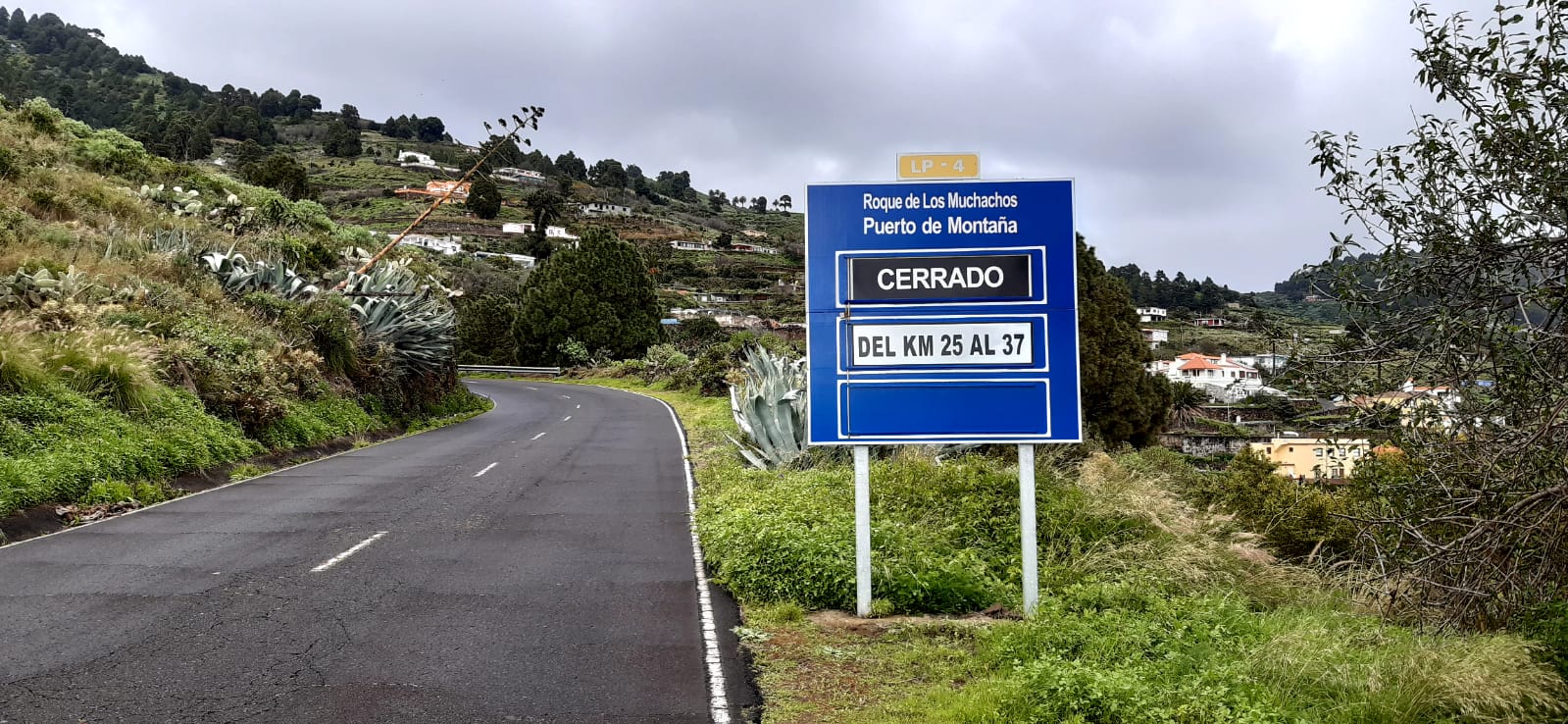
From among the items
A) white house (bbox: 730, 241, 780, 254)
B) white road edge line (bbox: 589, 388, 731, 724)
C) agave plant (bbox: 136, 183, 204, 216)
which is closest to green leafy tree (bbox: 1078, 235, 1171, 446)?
white road edge line (bbox: 589, 388, 731, 724)

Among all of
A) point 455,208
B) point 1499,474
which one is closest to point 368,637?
point 1499,474

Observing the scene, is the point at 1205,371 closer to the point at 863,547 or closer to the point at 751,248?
the point at 751,248

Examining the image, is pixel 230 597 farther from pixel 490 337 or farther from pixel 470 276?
pixel 470 276

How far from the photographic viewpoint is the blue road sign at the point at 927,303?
7527 mm

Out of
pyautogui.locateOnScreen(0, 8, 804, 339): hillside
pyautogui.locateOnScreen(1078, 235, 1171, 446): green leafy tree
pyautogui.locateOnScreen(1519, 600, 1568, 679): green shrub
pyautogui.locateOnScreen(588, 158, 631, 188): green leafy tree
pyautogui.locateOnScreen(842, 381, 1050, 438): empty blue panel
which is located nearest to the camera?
pyautogui.locateOnScreen(1519, 600, 1568, 679): green shrub

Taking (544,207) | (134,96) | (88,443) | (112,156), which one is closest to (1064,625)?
(88,443)

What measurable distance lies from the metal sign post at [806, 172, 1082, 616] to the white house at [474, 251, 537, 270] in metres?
82.5

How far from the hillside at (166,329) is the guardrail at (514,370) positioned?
26.6m

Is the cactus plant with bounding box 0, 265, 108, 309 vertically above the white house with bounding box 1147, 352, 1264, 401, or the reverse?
the cactus plant with bounding box 0, 265, 108, 309

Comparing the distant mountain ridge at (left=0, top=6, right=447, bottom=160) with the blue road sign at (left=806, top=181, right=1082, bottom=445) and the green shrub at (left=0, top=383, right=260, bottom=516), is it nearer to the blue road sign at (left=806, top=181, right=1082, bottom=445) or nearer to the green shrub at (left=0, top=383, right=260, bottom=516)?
the green shrub at (left=0, top=383, right=260, bottom=516)

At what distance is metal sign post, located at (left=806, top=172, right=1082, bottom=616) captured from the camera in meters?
7.52

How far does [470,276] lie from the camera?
71812mm

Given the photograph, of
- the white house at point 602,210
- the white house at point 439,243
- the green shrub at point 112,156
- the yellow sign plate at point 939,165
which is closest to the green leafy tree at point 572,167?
the white house at point 602,210

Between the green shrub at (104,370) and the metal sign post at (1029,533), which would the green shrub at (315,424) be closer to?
the green shrub at (104,370)
